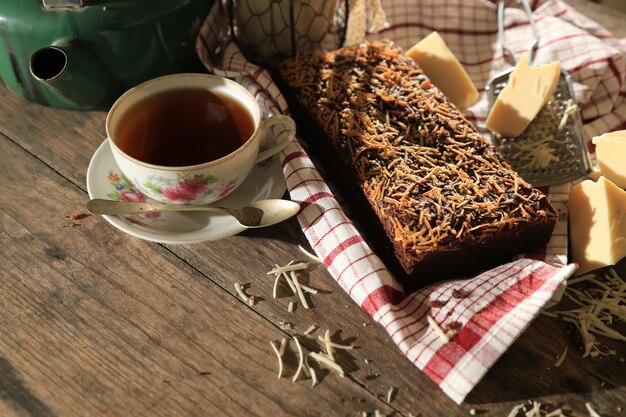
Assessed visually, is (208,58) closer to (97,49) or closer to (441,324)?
(97,49)

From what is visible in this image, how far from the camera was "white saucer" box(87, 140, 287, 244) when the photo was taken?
958 mm

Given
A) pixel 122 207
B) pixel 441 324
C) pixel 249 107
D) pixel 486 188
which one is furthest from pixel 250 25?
pixel 441 324

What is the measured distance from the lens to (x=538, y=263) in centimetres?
92

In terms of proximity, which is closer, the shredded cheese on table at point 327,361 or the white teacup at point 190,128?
the shredded cheese on table at point 327,361

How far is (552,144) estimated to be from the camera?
1.11 m

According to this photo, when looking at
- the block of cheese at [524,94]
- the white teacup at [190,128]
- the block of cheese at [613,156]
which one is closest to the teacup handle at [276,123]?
the white teacup at [190,128]

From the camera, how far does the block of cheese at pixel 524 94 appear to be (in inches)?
43.7

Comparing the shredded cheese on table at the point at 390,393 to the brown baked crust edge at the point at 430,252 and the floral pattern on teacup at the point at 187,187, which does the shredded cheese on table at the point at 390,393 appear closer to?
the brown baked crust edge at the point at 430,252

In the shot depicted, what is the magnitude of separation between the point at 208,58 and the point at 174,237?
1.35 feet

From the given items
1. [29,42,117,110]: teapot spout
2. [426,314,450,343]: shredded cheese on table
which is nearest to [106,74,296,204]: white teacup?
[29,42,117,110]: teapot spout

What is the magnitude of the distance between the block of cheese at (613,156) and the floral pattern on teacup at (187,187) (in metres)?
0.58

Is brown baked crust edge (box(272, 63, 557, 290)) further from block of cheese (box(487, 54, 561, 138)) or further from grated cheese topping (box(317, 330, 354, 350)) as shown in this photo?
block of cheese (box(487, 54, 561, 138))

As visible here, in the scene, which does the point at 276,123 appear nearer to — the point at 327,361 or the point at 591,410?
the point at 327,361

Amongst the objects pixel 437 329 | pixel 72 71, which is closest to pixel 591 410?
pixel 437 329
